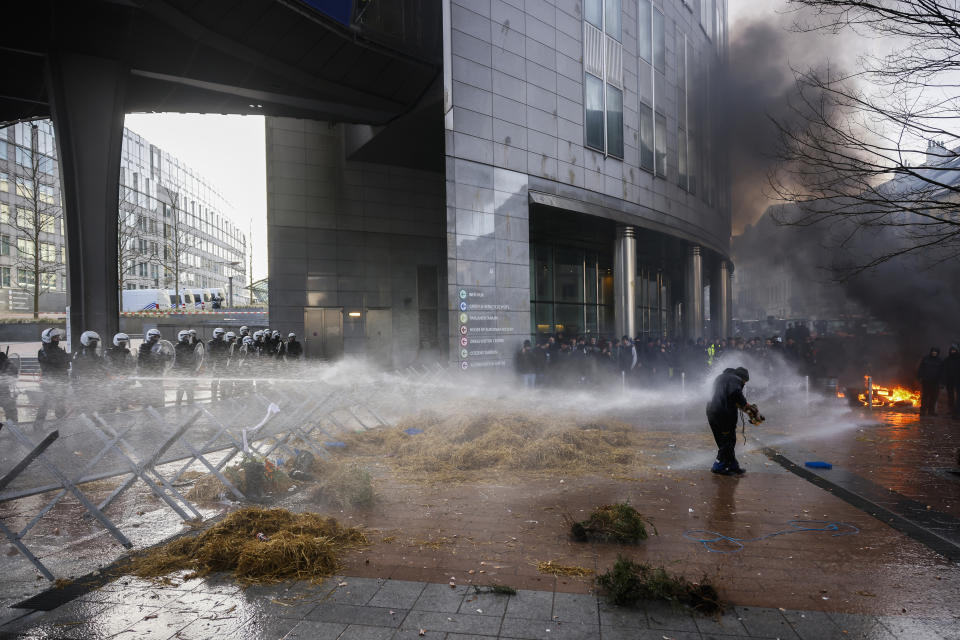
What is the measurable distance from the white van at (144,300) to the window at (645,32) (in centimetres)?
3503

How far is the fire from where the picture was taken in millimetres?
16906

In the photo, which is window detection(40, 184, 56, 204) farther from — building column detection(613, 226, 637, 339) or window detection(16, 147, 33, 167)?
building column detection(613, 226, 637, 339)

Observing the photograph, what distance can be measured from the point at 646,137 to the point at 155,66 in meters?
20.1

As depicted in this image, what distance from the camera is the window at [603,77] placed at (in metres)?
23.6

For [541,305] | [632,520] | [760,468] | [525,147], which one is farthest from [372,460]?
[541,305]

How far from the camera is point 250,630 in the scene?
3.95 meters

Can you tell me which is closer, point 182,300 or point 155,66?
point 155,66

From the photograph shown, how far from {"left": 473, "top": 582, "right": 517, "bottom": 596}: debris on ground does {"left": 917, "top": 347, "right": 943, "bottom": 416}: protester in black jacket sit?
1534 cm

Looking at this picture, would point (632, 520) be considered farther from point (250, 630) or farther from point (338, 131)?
point (338, 131)

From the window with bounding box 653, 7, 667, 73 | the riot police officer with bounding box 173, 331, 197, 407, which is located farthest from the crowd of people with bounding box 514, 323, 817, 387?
the window with bounding box 653, 7, 667, 73

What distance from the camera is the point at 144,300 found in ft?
139

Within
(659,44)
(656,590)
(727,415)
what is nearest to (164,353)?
(727,415)

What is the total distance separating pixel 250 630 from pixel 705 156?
122ft

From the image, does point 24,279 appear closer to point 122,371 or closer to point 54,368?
point 122,371
